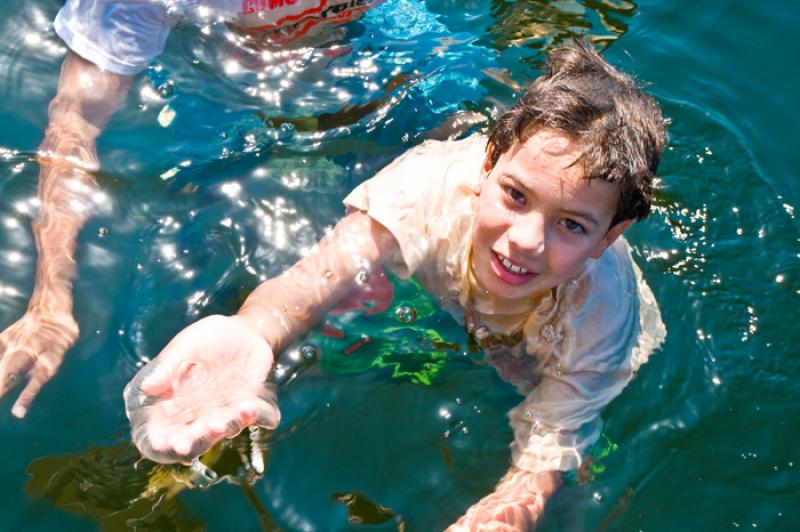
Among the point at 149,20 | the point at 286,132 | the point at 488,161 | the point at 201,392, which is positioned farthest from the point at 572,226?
the point at 149,20

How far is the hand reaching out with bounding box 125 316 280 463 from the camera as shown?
2168 mm

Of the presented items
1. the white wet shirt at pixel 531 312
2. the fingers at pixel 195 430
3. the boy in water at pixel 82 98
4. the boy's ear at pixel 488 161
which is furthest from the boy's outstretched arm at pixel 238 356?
the boy in water at pixel 82 98

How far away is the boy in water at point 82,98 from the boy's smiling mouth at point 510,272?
4.36 feet

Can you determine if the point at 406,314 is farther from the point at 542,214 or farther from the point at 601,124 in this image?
the point at 601,124

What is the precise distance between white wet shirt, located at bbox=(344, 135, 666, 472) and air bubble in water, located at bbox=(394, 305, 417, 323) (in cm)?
15

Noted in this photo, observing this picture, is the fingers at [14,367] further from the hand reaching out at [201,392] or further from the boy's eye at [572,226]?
the boy's eye at [572,226]

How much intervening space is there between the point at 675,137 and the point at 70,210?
8.24 feet

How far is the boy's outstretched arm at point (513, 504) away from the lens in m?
2.64

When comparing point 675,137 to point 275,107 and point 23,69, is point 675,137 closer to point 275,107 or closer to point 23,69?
point 275,107

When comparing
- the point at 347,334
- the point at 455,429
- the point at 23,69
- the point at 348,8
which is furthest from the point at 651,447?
the point at 23,69

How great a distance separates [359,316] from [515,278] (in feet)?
2.13

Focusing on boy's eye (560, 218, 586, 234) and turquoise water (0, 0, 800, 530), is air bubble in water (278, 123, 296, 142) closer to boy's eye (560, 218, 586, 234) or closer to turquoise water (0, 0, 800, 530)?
turquoise water (0, 0, 800, 530)

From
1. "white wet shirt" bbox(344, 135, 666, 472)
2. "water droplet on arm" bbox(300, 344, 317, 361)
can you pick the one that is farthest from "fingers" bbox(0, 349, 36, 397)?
"white wet shirt" bbox(344, 135, 666, 472)

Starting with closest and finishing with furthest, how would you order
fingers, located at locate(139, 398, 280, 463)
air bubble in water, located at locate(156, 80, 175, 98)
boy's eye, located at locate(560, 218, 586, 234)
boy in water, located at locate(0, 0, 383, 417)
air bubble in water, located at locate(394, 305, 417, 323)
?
fingers, located at locate(139, 398, 280, 463)
boy's eye, located at locate(560, 218, 586, 234)
boy in water, located at locate(0, 0, 383, 417)
air bubble in water, located at locate(394, 305, 417, 323)
air bubble in water, located at locate(156, 80, 175, 98)
